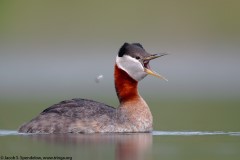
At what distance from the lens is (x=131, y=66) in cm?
2652

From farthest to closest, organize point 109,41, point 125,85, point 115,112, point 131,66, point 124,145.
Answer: point 109,41
point 125,85
point 131,66
point 115,112
point 124,145

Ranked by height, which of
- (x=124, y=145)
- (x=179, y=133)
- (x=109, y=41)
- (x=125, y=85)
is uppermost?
(x=109, y=41)

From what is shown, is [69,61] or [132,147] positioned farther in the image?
[69,61]

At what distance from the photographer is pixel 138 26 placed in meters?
55.6

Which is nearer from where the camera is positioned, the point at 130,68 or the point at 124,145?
the point at 124,145

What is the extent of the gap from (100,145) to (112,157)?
188 centimetres

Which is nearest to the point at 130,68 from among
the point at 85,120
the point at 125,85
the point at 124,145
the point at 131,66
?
the point at 131,66

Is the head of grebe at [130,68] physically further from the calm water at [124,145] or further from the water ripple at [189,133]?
the calm water at [124,145]

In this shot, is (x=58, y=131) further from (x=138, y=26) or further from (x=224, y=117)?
(x=138, y=26)

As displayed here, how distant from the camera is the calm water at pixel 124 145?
2198 centimetres

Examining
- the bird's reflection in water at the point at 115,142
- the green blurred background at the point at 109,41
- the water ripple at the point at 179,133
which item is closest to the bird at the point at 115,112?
the water ripple at the point at 179,133

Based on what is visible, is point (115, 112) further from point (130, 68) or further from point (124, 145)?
point (124, 145)

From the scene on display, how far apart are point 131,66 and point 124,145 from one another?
3.43 meters

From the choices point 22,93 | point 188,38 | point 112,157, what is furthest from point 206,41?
point 112,157
